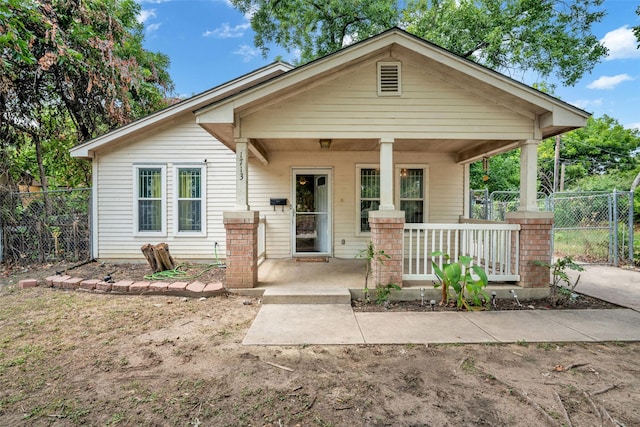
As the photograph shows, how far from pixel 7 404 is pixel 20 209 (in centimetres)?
693

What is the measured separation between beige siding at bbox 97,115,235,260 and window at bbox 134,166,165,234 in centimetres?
14

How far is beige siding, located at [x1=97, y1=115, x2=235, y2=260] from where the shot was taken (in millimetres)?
7043

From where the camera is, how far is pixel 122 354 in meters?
2.86

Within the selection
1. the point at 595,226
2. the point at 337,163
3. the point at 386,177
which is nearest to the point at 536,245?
the point at 386,177

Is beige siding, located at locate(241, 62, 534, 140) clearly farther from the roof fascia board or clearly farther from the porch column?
the porch column

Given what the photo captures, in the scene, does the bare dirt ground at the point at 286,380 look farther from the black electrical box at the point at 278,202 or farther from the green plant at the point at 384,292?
the black electrical box at the point at 278,202

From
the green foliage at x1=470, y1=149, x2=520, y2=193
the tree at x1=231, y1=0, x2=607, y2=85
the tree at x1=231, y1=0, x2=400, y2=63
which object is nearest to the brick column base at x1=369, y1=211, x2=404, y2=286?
the tree at x1=231, y1=0, x2=607, y2=85

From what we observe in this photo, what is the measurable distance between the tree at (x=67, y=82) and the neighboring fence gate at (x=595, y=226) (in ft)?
34.3

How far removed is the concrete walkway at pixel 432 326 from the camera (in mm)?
3180

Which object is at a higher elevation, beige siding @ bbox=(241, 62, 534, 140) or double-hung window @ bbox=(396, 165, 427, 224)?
beige siding @ bbox=(241, 62, 534, 140)

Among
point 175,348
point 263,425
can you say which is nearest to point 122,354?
point 175,348

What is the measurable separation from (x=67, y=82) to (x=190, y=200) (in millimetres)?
4950

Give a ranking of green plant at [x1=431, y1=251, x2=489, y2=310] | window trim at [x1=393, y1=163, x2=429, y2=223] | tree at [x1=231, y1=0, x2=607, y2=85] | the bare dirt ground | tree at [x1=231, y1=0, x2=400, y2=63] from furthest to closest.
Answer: tree at [x1=231, y1=0, x2=400, y2=63], tree at [x1=231, y1=0, x2=607, y2=85], window trim at [x1=393, y1=163, x2=429, y2=223], green plant at [x1=431, y1=251, x2=489, y2=310], the bare dirt ground

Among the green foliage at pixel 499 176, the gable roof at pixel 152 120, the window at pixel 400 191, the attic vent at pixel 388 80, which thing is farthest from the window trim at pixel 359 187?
the green foliage at pixel 499 176
